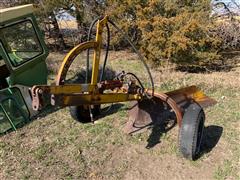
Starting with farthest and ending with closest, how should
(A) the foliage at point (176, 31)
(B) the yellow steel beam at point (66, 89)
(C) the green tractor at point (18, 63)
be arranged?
1. (A) the foliage at point (176, 31)
2. (C) the green tractor at point (18, 63)
3. (B) the yellow steel beam at point (66, 89)

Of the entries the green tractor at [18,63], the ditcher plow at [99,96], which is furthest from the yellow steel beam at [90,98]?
the green tractor at [18,63]

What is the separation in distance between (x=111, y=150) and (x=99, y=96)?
3.07ft

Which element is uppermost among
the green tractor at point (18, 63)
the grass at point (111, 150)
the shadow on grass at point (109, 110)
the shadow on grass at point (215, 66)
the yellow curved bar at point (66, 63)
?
the yellow curved bar at point (66, 63)

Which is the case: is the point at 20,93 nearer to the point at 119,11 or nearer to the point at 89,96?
the point at 89,96

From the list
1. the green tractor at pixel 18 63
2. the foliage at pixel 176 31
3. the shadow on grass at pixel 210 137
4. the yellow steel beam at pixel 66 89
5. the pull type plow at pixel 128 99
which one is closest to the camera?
the yellow steel beam at pixel 66 89

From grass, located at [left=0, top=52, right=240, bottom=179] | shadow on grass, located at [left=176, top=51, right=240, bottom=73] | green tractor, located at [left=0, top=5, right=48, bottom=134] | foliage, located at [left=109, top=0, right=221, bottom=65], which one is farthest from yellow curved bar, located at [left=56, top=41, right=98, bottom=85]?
shadow on grass, located at [left=176, top=51, right=240, bottom=73]

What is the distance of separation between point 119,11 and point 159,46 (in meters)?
1.31

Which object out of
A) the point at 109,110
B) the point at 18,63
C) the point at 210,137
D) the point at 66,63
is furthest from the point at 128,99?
the point at 18,63

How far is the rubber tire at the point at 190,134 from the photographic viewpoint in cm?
452

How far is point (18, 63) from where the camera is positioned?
6062 millimetres

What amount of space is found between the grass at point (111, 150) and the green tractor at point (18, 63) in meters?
0.29

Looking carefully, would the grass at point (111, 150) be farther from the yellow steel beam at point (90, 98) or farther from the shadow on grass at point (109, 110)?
the yellow steel beam at point (90, 98)

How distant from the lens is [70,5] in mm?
9391

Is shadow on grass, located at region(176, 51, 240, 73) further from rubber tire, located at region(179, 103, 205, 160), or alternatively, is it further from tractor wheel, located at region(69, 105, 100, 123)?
rubber tire, located at region(179, 103, 205, 160)
